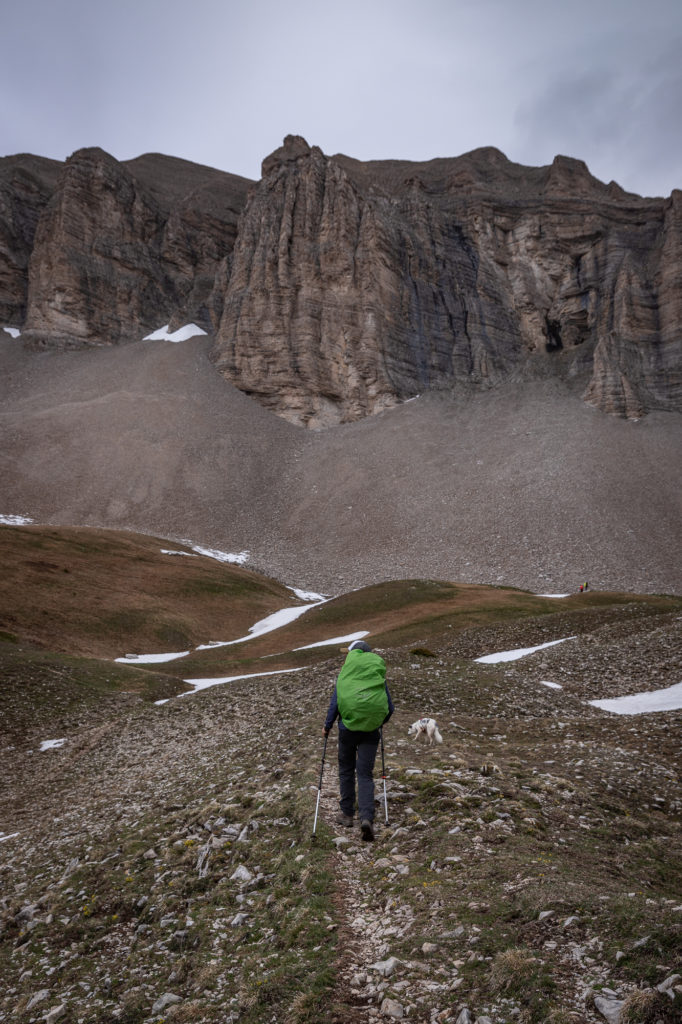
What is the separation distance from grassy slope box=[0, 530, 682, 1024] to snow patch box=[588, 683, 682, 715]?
36.0 inches

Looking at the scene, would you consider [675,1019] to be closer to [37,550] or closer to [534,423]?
[37,550]

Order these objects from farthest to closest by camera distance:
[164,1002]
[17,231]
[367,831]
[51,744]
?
[17,231] < [51,744] < [367,831] < [164,1002]

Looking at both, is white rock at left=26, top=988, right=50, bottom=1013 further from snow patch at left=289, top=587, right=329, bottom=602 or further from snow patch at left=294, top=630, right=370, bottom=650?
snow patch at left=289, top=587, right=329, bottom=602

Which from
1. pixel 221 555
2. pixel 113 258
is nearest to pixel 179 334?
pixel 113 258

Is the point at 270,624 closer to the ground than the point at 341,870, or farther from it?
closer to the ground

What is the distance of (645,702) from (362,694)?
15.4m

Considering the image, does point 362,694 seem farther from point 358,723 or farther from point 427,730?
point 427,730

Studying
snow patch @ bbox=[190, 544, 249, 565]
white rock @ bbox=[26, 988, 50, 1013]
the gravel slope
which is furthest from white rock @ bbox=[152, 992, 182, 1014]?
snow patch @ bbox=[190, 544, 249, 565]

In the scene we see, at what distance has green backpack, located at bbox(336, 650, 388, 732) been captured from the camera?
975cm

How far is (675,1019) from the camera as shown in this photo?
444 cm

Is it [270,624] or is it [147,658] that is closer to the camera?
[147,658]

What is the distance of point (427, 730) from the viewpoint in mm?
14953

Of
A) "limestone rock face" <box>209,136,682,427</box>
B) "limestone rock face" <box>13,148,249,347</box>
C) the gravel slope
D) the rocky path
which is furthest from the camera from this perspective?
"limestone rock face" <box>13,148,249,347</box>

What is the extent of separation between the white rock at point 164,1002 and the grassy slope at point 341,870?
0.27ft
